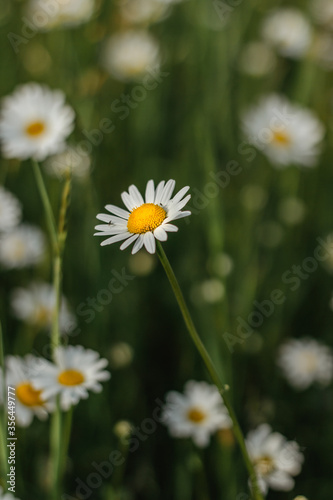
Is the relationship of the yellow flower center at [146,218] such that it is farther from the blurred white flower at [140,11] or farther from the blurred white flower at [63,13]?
the blurred white flower at [140,11]

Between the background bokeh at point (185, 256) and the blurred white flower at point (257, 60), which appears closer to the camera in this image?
the background bokeh at point (185, 256)

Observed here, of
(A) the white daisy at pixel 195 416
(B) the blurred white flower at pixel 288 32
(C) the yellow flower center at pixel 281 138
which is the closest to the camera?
(A) the white daisy at pixel 195 416

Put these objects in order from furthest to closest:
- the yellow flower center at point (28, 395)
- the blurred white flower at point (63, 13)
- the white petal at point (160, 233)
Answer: the blurred white flower at point (63, 13) < the yellow flower center at point (28, 395) < the white petal at point (160, 233)

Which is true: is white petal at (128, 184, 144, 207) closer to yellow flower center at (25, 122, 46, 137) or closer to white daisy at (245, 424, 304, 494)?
white daisy at (245, 424, 304, 494)

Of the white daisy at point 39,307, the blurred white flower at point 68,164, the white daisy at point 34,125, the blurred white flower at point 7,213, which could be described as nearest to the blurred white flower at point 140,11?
the blurred white flower at point 68,164

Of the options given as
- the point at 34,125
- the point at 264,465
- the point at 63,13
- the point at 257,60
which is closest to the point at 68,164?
the point at 34,125

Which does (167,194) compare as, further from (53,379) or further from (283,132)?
(283,132)

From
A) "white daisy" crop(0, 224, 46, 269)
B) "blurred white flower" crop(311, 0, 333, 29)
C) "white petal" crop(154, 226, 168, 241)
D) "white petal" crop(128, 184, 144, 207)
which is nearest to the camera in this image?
"white petal" crop(154, 226, 168, 241)

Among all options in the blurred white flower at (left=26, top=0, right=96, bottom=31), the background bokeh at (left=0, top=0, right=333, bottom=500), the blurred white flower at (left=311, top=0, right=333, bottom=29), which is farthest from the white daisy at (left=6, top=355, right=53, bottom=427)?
the blurred white flower at (left=311, top=0, right=333, bottom=29)
